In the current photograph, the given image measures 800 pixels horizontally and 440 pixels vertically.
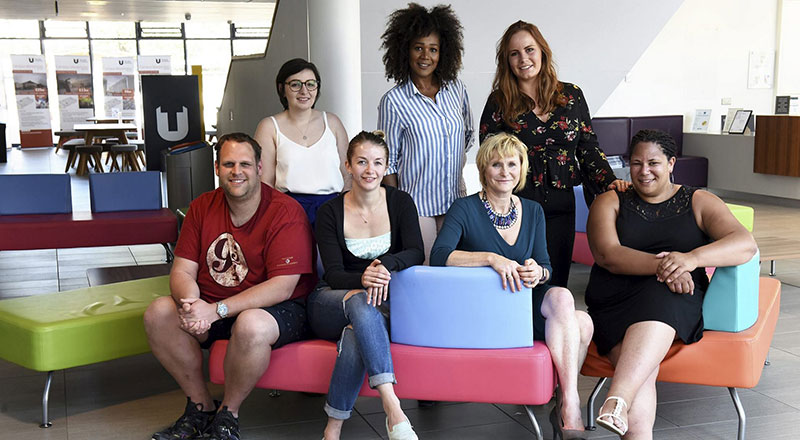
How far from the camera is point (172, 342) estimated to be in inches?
120

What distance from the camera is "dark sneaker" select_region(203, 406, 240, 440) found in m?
2.96

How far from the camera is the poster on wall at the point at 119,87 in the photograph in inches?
783

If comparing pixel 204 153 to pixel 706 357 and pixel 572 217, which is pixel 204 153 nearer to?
pixel 572 217

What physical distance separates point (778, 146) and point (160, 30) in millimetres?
16024

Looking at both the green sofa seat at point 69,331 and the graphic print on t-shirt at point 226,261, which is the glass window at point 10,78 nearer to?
the green sofa seat at point 69,331

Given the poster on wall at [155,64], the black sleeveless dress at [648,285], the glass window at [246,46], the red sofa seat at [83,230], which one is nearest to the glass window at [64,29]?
the poster on wall at [155,64]

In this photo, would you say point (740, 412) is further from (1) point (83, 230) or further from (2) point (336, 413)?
(1) point (83, 230)

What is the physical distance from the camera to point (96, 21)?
2003cm

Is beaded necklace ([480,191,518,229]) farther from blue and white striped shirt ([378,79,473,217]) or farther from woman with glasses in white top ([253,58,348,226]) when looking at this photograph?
woman with glasses in white top ([253,58,348,226])


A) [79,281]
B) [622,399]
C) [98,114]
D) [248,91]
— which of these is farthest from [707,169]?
[98,114]

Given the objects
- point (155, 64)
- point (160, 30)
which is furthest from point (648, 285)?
point (160, 30)

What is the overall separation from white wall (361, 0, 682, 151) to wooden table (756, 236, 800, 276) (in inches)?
84.9

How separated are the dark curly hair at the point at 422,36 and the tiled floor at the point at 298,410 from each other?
4.70 feet

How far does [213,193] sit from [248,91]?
492 cm
